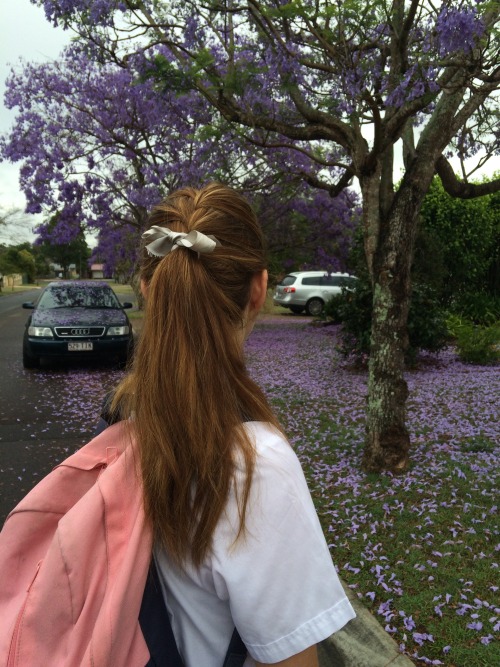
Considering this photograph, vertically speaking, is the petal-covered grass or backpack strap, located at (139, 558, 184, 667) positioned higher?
backpack strap, located at (139, 558, 184, 667)

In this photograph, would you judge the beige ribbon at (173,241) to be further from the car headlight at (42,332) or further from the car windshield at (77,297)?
the car windshield at (77,297)

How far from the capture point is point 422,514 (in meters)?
3.69

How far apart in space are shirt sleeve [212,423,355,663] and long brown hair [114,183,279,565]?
0.03m

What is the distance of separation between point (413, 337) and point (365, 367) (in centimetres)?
95

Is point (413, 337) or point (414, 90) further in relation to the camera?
point (413, 337)

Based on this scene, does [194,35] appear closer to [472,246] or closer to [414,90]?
[414,90]

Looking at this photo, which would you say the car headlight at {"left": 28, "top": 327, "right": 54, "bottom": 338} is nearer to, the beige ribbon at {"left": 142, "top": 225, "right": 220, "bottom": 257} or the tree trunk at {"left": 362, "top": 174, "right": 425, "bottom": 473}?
the tree trunk at {"left": 362, "top": 174, "right": 425, "bottom": 473}

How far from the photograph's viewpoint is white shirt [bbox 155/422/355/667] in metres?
0.88

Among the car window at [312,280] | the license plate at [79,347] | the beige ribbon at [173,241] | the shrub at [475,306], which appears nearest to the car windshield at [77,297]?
the license plate at [79,347]

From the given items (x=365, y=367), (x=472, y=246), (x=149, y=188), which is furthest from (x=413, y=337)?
(x=149, y=188)

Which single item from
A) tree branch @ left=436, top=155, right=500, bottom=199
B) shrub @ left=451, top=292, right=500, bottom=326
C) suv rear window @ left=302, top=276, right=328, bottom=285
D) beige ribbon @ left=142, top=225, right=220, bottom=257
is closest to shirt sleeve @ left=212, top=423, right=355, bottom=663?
beige ribbon @ left=142, top=225, right=220, bottom=257

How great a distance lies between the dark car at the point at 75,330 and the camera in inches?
380

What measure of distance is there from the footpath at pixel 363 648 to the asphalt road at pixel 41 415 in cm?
243

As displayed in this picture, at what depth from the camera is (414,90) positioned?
3.91 m
